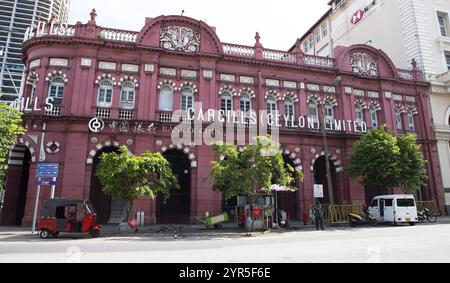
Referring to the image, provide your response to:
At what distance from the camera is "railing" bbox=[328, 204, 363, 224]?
22.0 m

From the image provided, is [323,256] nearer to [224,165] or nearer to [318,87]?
[224,165]

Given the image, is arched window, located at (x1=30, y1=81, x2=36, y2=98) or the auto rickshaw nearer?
the auto rickshaw

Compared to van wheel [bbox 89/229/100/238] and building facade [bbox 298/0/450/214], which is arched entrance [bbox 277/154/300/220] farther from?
van wheel [bbox 89/229/100/238]

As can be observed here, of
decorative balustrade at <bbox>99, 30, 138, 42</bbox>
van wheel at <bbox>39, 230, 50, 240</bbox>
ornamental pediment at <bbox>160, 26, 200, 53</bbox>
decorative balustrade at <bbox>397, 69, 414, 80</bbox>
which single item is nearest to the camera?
van wheel at <bbox>39, 230, 50, 240</bbox>

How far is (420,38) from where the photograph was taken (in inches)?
1208

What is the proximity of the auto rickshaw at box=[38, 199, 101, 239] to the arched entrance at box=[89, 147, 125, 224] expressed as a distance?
22.1 feet

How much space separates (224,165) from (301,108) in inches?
413

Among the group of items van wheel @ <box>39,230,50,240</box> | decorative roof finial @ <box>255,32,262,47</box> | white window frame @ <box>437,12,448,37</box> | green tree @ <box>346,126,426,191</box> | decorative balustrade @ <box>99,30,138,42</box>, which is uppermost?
white window frame @ <box>437,12,448,37</box>

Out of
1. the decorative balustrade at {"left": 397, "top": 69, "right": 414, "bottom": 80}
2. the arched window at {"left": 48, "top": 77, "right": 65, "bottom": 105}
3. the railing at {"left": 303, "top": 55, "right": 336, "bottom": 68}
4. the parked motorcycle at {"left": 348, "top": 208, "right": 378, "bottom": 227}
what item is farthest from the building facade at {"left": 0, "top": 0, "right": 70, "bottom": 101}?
the parked motorcycle at {"left": 348, "top": 208, "right": 378, "bottom": 227}

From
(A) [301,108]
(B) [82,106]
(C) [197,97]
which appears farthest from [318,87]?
(B) [82,106]

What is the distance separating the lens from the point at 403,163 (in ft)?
74.3

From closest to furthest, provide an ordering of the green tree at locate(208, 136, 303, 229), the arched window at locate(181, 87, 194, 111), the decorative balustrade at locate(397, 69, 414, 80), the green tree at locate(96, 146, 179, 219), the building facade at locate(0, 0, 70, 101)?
1. the green tree at locate(96, 146, 179, 219)
2. the green tree at locate(208, 136, 303, 229)
3. the arched window at locate(181, 87, 194, 111)
4. the decorative balustrade at locate(397, 69, 414, 80)
5. the building facade at locate(0, 0, 70, 101)

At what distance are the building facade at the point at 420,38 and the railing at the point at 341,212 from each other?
1082 centimetres

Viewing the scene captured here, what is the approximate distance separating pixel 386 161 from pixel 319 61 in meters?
10.6
